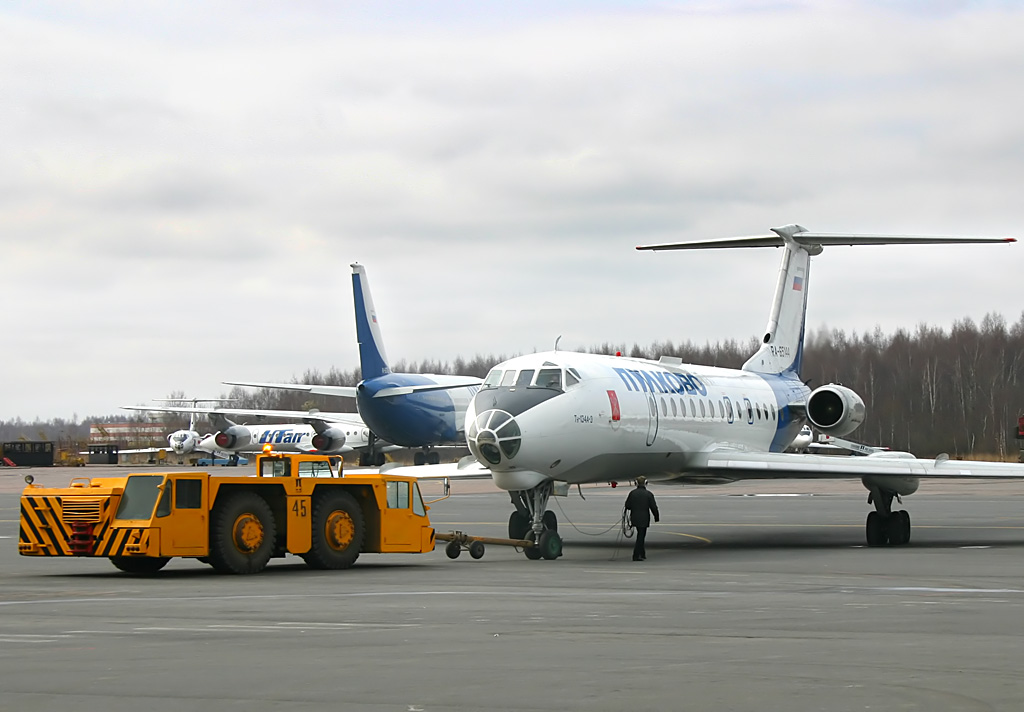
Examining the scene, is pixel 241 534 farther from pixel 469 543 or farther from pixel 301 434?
pixel 301 434

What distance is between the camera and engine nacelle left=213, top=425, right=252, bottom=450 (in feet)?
287

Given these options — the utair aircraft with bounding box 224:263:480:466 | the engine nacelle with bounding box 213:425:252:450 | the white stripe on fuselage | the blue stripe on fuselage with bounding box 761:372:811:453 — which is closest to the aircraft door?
the white stripe on fuselage

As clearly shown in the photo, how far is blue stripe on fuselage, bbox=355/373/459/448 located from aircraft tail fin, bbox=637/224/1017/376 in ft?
107

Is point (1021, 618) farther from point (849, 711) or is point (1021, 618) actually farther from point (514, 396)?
point (514, 396)

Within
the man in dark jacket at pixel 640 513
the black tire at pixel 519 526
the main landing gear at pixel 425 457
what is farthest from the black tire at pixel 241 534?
the main landing gear at pixel 425 457

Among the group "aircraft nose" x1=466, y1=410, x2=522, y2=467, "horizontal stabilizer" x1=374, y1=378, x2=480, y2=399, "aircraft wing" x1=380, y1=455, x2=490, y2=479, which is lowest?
"aircraft wing" x1=380, y1=455, x2=490, y2=479

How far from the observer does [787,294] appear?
33.0 m

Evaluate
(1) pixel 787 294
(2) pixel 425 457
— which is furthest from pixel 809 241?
(2) pixel 425 457

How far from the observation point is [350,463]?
340 ft

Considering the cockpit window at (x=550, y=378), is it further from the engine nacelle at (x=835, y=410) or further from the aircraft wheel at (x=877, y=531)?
the engine nacelle at (x=835, y=410)

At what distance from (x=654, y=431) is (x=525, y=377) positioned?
10.3ft

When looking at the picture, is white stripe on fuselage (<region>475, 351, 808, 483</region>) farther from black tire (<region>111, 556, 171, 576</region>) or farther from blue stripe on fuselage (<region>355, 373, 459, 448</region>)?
blue stripe on fuselage (<region>355, 373, 459, 448</region>)

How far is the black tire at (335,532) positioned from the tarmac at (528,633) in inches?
14.0

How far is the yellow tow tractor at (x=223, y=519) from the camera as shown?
18.1 metres
